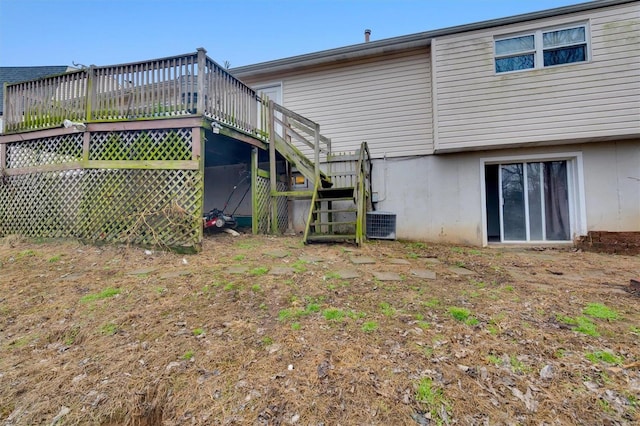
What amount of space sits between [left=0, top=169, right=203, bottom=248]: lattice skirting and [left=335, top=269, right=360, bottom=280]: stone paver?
259cm

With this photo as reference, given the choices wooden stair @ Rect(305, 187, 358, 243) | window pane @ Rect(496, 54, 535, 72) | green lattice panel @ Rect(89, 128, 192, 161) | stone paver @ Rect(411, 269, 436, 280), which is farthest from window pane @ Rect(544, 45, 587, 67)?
green lattice panel @ Rect(89, 128, 192, 161)

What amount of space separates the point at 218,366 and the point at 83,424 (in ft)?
2.65

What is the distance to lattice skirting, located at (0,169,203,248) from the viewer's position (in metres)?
5.27

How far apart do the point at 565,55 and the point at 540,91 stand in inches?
35.5

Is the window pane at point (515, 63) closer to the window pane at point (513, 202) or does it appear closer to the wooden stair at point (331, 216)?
the window pane at point (513, 202)

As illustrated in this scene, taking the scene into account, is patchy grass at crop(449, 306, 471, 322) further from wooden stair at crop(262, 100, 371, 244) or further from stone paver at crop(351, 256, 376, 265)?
wooden stair at crop(262, 100, 371, 244)

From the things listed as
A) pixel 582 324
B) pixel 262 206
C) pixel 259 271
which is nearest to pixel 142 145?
pixel 262 206

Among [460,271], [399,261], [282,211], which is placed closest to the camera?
[460,271]

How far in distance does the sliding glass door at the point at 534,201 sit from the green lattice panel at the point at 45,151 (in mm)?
9516

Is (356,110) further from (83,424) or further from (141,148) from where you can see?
(83,424)

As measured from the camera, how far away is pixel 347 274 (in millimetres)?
4164

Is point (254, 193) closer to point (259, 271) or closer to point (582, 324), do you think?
point (259, 271)

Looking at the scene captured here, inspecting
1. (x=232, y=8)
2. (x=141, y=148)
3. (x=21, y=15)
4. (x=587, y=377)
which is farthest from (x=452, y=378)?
(x=21, y=15)

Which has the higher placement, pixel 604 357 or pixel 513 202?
pixel 513 202
